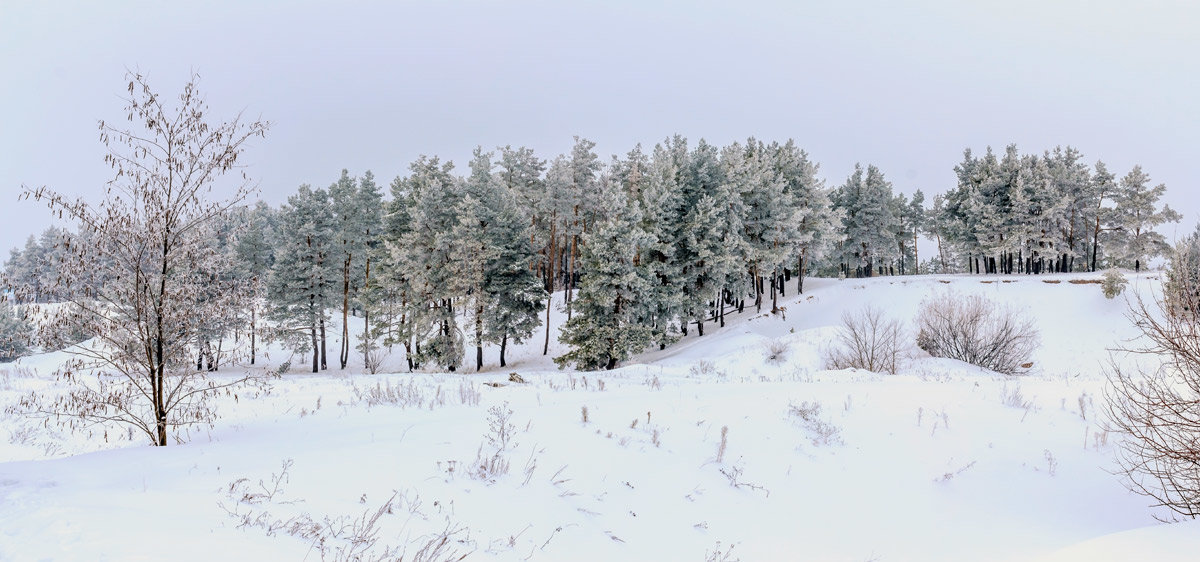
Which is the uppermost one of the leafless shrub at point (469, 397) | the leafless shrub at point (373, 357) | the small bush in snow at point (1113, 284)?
the small bush in snow at point (1113, 284)

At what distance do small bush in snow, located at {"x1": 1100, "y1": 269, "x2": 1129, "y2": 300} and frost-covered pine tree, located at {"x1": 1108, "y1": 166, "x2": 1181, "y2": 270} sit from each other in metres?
15.2

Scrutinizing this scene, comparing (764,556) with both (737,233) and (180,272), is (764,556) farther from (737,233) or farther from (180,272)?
(737,233)

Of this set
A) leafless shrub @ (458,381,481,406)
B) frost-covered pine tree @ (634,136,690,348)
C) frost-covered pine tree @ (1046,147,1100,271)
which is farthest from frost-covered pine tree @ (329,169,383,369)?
frost-covered pine tree @ (1046,147,1100,271)

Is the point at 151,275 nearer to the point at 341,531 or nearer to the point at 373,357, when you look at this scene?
the point at 341,531

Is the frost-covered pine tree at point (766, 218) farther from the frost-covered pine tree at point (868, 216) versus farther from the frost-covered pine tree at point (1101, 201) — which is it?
the frost-covered pine tree at point (1101, 201)

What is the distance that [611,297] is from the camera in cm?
2641

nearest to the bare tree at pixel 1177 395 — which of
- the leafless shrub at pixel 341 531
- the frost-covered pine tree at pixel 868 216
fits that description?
→ the leafless shrub at pixel 341 531

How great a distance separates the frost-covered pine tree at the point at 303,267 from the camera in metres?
32.9


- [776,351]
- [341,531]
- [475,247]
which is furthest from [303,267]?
[341,531]

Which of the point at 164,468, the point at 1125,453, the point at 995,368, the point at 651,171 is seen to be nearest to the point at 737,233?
the point at 651,171

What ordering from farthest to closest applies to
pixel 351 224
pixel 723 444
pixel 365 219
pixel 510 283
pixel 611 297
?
pixel 365 219 < pixel 351 224 < pixel 510 283 < pixel 611 297 < pixel 723 444

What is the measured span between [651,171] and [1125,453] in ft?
84.4

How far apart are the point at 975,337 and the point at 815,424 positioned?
1670 cm

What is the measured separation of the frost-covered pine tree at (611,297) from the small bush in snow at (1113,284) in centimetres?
2862
